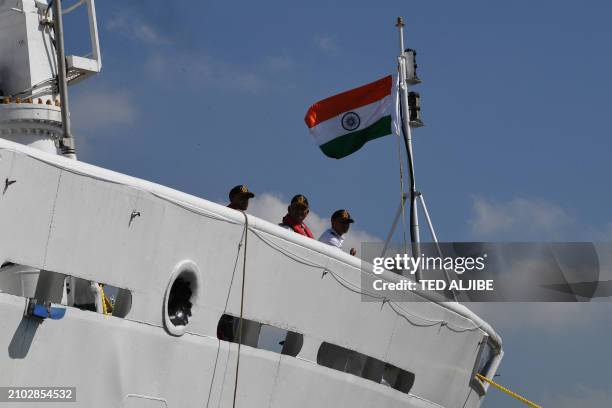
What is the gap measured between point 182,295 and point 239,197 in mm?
1377

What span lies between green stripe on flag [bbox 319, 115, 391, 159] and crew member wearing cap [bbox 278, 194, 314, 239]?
4.23 meters

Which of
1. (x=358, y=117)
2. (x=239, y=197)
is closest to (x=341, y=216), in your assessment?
(x=239, y=197)

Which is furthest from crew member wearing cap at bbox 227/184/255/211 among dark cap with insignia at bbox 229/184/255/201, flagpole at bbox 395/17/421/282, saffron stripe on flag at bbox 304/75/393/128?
saffron stripe on flag at bbox 304/75/393/128

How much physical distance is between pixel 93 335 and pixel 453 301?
22.6 ft

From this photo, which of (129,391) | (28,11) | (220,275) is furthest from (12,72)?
(129,391)

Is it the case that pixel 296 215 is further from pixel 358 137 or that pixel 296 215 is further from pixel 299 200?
pixel 358 137

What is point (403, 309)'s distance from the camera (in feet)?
42.0

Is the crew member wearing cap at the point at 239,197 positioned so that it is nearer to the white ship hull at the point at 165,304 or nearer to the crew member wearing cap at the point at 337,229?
the white ship hull at the point at 165,304

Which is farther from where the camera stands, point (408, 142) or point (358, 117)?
point (358, 117)

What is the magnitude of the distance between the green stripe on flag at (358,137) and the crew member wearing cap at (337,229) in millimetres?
3433

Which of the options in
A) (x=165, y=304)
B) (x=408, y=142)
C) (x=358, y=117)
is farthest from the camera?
(x=358, y=117)

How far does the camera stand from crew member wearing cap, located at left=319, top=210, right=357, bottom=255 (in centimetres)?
1197

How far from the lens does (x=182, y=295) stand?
9.48 m

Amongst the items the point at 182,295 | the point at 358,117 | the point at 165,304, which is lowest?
the point at 165,304
